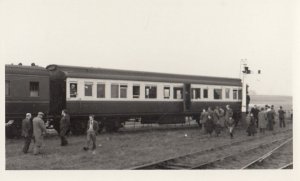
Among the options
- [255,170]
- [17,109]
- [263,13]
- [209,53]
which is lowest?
[255,170]

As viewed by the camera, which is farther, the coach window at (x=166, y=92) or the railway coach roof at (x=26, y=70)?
the coach window at (x=166, y=92)

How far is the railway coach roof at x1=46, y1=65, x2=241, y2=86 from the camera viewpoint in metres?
18.0

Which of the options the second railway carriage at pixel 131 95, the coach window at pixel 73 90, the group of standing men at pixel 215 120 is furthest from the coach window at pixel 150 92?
the coach window at pixel 73 90

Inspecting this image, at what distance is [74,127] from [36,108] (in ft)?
6.01

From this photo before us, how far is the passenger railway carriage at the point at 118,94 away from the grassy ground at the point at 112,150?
3.06ft

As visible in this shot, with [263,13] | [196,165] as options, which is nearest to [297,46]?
[263,13]

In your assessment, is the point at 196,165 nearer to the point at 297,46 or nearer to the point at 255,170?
the point at 255,170

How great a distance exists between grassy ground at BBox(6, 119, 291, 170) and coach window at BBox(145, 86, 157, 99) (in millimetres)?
1871

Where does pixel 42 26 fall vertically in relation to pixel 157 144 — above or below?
above

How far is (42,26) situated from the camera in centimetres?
1416

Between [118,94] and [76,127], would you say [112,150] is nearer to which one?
[76,127]

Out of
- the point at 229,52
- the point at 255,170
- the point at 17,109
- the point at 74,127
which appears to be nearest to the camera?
the point at 255,170

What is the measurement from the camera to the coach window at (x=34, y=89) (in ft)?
55.5

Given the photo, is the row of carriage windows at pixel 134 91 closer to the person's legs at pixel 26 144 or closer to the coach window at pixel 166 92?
the coach window at pixel 166 92
